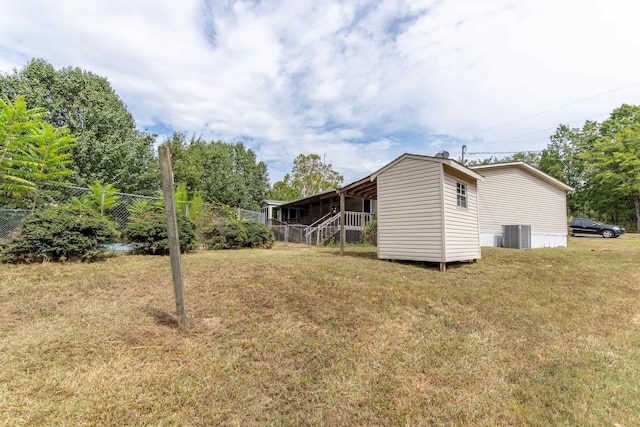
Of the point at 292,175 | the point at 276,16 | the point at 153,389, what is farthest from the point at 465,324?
the point at 292,175

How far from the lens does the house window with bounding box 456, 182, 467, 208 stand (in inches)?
312

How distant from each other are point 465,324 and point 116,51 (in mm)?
12172

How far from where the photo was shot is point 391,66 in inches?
372

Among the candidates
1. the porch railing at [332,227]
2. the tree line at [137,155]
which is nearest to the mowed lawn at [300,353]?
the tree line at [137,155]

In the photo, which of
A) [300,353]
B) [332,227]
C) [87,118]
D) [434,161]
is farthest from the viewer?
[332,227]

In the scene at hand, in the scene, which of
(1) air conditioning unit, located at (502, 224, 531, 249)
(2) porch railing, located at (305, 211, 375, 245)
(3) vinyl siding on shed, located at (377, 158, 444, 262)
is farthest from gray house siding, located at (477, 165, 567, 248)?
(3) vinyl siding on shed, located at (377, 158, 444, 262)

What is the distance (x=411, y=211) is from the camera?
303 inches

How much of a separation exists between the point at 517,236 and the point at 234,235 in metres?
12.2

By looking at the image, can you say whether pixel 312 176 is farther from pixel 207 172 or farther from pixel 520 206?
pixel 520 206

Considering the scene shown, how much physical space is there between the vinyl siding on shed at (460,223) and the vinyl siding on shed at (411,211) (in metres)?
0.29

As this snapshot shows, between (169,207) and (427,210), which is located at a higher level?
(427,210)

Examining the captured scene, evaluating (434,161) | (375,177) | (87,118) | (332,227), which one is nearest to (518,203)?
(332,227)

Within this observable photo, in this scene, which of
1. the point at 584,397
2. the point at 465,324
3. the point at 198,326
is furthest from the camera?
the point at 465,324

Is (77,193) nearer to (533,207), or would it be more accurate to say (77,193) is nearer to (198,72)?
(198,72)
